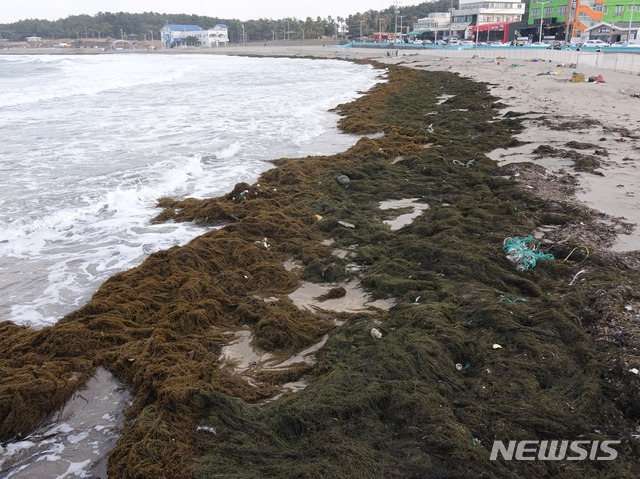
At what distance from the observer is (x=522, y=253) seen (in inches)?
203

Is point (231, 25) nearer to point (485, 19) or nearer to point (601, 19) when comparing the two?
point (485, 19)

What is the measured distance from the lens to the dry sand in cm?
690

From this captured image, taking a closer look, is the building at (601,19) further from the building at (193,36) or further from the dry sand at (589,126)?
the building at (193,36)

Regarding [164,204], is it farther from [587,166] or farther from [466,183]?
[587,166]

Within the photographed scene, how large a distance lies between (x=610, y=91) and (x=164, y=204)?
18.3 meters

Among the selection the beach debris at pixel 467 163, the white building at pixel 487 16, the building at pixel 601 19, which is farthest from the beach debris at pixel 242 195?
the white building at pixel 487 16

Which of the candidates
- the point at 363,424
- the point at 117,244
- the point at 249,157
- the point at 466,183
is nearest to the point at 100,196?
the point at 117,244

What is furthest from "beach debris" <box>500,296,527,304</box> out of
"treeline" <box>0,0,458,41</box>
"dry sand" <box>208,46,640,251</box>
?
"treeline" <box>0,0,458,41</box>

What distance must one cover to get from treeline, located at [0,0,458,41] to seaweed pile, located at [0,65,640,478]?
393 ft

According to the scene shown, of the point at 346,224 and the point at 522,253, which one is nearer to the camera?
the point at 522,253

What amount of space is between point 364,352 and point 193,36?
141 m

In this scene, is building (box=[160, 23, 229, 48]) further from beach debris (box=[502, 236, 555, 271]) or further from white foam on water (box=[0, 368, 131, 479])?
white foam on water (box=[0, 368, 131, 479])

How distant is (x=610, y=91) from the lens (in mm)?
18375

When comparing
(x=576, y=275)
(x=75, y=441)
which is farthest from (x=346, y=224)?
(x=75, y=441)
